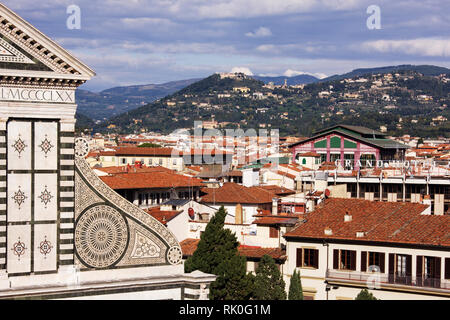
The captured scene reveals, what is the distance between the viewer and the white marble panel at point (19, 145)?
2092 cm

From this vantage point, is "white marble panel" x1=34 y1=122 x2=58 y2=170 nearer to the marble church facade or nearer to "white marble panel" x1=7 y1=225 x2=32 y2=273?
the marble church facade

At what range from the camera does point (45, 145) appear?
69.7 feet

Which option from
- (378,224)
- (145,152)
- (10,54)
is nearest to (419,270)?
A: (378,224)

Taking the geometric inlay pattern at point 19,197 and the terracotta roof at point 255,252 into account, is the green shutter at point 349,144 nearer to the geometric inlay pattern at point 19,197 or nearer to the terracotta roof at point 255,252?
the terracotta roof at point 255,252

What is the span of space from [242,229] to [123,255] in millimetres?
14071

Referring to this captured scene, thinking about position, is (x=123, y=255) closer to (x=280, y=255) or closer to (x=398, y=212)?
(x=280, y=255)

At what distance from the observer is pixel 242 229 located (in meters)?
36.2

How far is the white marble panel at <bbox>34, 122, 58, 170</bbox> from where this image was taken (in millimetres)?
21188

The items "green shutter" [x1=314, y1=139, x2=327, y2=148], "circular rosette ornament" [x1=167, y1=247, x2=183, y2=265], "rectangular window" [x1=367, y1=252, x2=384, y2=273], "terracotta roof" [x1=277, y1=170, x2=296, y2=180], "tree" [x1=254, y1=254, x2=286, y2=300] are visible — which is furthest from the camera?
"green shutter" [x1=314, y1=139, x2=327, y2=148]

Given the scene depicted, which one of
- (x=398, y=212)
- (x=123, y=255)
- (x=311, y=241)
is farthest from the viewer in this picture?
(x=398, y=212)

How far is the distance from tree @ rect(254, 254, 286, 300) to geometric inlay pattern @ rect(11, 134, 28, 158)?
10.2 m

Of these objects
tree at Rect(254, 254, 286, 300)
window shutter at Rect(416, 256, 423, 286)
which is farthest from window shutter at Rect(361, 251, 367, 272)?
tree at Rect(254, 254, 286, 300)

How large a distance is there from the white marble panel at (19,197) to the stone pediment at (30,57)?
2.26 metres
